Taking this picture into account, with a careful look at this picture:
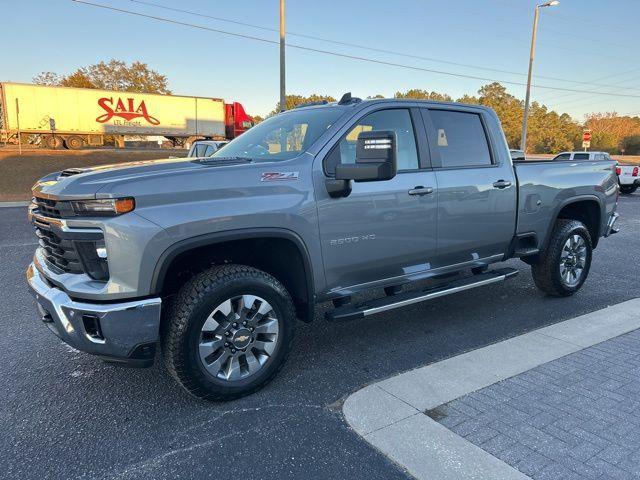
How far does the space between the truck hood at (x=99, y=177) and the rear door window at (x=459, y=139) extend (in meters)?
1.88

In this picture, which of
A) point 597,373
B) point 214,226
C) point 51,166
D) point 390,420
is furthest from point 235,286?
point 51,166

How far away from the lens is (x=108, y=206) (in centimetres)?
272

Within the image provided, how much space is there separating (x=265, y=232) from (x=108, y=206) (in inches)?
37.6

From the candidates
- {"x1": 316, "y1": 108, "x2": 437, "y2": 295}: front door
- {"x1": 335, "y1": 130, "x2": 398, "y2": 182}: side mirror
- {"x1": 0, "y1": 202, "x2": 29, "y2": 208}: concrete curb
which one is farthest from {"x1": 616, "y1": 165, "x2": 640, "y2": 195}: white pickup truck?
{"x1": 0, "y1": 202, "x2": 29, "y2": 208}: concrete curb

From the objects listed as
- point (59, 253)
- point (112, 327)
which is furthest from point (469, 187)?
point (59, 253)

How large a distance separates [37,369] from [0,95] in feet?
108

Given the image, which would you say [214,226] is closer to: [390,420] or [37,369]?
[390,420]

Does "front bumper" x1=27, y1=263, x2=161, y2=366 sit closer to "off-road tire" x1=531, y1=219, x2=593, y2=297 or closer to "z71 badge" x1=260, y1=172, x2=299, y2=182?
"z71 badge" x1=260, y1=172, x2=299, y2=182

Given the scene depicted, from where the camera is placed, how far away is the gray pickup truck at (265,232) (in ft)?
9.11

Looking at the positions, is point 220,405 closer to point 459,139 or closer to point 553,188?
point 459,139

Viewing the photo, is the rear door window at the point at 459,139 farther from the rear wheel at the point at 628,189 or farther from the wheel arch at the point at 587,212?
the rear wheel at the point at 628,189

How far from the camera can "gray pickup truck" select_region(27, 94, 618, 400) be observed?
9.11 feet

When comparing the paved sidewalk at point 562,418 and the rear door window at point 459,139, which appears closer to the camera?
the paved sidewalk at point 562,418

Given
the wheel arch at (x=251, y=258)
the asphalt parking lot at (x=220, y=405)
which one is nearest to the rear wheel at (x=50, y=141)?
the asphalt parking lot at (x=220, y=405)
